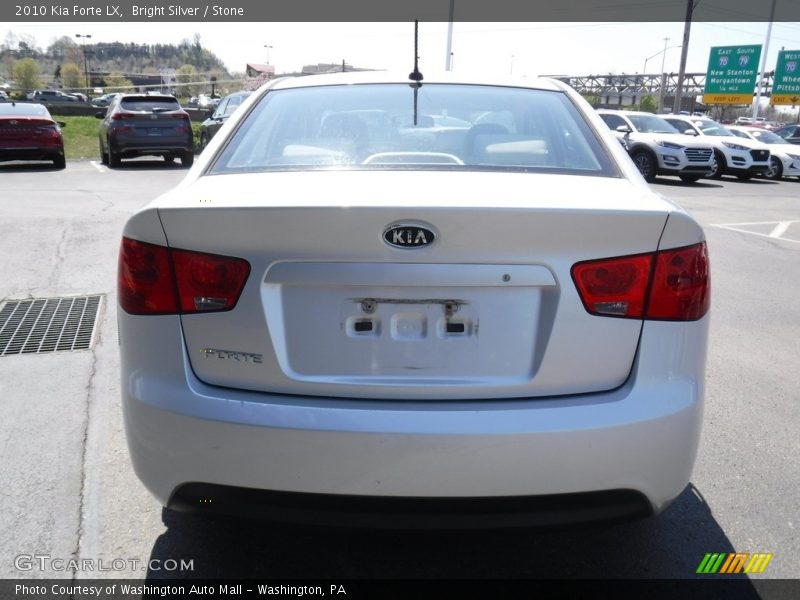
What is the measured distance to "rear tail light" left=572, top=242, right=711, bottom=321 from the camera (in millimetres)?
2053

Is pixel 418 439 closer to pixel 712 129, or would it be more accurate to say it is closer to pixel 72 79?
pixel 712 129

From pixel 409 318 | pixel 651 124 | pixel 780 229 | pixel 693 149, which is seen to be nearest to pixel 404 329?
pixel 409 318

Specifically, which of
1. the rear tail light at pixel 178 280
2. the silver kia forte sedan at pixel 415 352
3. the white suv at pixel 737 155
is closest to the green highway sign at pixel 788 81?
the white suv at pixel 737 155

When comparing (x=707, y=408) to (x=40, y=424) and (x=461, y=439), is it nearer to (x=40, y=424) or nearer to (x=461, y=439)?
(x=461, y=439)

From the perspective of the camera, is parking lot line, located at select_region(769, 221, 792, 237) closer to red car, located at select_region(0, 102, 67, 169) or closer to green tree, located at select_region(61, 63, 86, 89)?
red car, located at select_region(0, 102, 67, 169)

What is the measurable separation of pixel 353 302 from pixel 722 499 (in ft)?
6.43

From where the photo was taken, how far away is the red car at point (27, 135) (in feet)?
50.4

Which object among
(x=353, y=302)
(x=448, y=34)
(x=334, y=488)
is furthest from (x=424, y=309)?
(x=448, y=34)

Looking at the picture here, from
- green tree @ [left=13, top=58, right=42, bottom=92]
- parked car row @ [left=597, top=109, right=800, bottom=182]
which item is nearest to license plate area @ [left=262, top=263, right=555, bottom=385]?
parked car row @ [left=597, top=109, right=800, bottom=182]

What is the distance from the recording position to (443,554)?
2645 millimetres

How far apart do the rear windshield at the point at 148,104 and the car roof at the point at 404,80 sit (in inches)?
554

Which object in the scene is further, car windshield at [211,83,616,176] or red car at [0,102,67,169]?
red car at [0,102,67,169]

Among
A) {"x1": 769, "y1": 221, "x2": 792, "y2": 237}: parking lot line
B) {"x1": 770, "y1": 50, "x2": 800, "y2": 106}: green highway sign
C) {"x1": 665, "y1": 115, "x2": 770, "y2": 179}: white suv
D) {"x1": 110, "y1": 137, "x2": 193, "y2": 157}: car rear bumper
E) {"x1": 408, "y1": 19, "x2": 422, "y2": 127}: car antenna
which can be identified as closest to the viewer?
{"x1": 408, "y1": 19, "x2": 422, "y2": 127}: car antenna

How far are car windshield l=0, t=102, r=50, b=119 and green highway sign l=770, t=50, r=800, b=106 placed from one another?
Result: 128 feet
